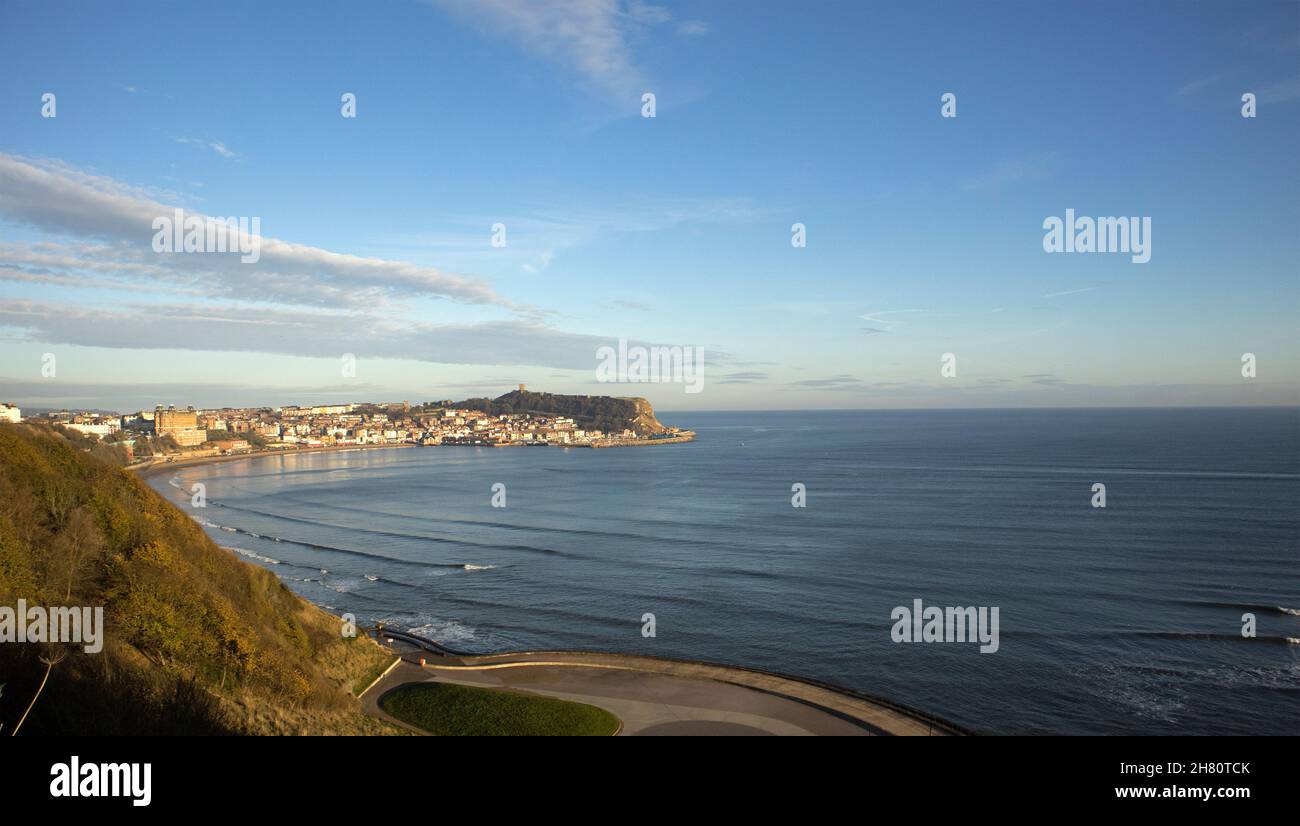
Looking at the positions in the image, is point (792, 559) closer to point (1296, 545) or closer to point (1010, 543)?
point (1010, 543)

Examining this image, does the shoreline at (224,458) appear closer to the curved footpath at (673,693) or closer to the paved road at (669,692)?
the curved footpath at (673,693)

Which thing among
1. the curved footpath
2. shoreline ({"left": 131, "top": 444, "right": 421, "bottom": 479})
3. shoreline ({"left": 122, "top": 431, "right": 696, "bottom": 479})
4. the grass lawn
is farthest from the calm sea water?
shoreline ({"left": 122, "top": 431, "right": 696, "bottom": 479})

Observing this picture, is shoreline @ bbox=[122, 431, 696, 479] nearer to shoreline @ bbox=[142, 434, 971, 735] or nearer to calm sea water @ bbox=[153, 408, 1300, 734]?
calm sea water @ bbox=[153, 408, 1300, 734]

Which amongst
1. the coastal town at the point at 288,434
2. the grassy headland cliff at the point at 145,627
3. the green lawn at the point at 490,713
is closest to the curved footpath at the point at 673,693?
the green lawn at the point at 490,713

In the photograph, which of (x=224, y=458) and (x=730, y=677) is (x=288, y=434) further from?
(x=730, y=677)
